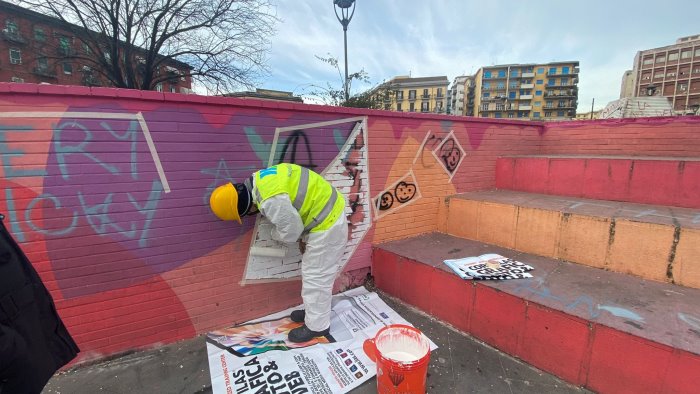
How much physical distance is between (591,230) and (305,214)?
8.84ft

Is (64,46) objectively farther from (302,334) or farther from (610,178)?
(610,178)

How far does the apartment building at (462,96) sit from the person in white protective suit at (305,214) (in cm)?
7854

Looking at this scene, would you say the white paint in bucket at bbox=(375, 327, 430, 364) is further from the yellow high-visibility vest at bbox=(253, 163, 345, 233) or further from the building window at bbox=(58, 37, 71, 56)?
the building window at bbox=(58, 37, 71, 56)

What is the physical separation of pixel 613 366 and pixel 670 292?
0.96 meters

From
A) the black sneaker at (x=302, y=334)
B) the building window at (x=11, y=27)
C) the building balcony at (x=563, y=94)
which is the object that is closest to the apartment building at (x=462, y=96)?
the building balcony at (x=563, y=94)

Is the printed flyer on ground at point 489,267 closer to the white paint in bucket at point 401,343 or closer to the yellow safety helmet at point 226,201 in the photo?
the white paint in bucket at point 401,343

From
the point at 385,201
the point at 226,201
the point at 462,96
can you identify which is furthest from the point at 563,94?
the point at 226,201

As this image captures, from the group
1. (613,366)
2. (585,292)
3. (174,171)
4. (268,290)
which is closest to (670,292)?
(585,292)

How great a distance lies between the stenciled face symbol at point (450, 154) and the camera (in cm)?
391

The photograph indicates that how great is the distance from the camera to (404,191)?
365 centimetres

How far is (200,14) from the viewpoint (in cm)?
1102

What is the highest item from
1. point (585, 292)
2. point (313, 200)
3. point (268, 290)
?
point (313, 200)

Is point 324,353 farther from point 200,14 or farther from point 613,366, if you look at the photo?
point 200,14

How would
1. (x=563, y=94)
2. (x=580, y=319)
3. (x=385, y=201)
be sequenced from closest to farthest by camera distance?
(x=580, y=319)
(x=385, y=201)
(x=563, y=94)
